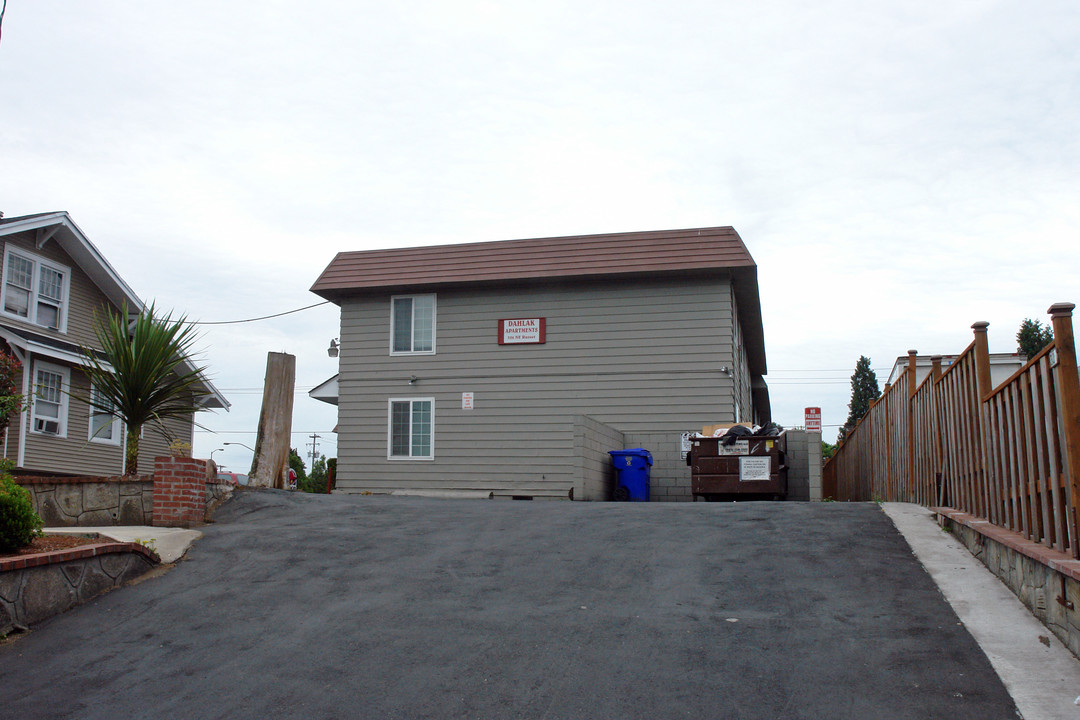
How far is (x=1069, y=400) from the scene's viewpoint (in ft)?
16.5

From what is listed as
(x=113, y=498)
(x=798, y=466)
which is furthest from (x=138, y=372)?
(x=798, y=466)

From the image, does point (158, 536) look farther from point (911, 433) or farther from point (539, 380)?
point (539, 380)

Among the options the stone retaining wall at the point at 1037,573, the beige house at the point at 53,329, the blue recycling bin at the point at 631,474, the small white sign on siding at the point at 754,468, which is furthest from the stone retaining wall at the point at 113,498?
the beige house at the point at 53,329

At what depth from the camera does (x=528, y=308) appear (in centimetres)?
1994

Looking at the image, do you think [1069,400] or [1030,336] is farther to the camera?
[1030,336]

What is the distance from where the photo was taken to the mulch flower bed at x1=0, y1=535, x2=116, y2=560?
737 centimetres

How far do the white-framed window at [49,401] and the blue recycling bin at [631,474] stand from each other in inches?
516

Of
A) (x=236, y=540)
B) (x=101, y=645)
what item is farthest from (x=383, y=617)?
(x=236, y=540)

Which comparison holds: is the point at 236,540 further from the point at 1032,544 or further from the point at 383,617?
the point at 1032,544

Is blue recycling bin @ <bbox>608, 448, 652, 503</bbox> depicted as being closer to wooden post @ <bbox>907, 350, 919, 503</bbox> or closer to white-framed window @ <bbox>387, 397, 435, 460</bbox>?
white-framed window @ <bbox>387, 397, 435, 460</bbox>

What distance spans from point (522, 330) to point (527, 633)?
552 inches

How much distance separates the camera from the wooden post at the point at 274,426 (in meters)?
12.5

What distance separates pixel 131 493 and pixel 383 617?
195 inches

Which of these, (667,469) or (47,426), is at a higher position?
(47,426)
